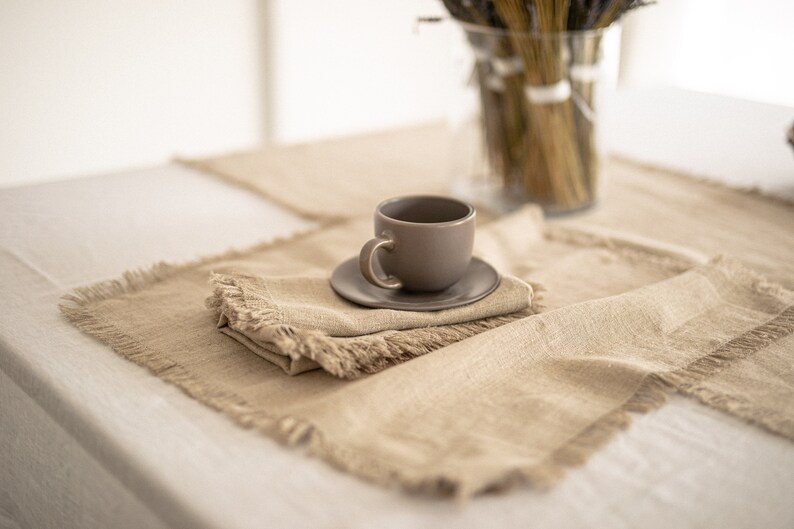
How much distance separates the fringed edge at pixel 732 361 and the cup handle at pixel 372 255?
0.26 meters

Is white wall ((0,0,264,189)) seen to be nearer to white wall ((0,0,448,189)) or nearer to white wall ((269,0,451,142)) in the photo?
white wall ((0,0,448,189))

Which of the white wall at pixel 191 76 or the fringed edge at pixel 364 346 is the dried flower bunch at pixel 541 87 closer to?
the fringed edge at pixel 364 346

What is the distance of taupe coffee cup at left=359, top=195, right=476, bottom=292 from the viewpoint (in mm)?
746

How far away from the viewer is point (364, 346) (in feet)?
2.25

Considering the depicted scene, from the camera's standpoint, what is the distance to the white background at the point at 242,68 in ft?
6.42

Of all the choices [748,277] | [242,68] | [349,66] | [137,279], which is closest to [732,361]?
[748,277]

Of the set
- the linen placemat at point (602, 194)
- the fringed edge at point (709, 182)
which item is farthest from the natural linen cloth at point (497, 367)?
the fringed edge at point (709, 182)

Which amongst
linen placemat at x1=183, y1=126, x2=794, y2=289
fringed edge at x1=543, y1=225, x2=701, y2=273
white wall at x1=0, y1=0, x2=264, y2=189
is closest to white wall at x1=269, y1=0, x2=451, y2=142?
white wall at x1=0, y1=0, x2=264, y2=189

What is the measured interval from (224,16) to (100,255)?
198cm

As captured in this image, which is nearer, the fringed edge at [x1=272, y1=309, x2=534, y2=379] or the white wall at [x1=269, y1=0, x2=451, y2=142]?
the fringed edge at [x1=272, y1=309, x2=534, y2=379]

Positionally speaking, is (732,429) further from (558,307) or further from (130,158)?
(130,158)

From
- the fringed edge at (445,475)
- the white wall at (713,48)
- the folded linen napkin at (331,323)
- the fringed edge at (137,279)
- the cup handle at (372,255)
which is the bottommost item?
the fringed edge at (445,475)

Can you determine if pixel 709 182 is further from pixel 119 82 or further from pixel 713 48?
pixel 119 82

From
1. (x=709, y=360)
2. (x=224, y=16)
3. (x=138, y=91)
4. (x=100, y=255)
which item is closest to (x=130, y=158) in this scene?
(x=138, y=91)
